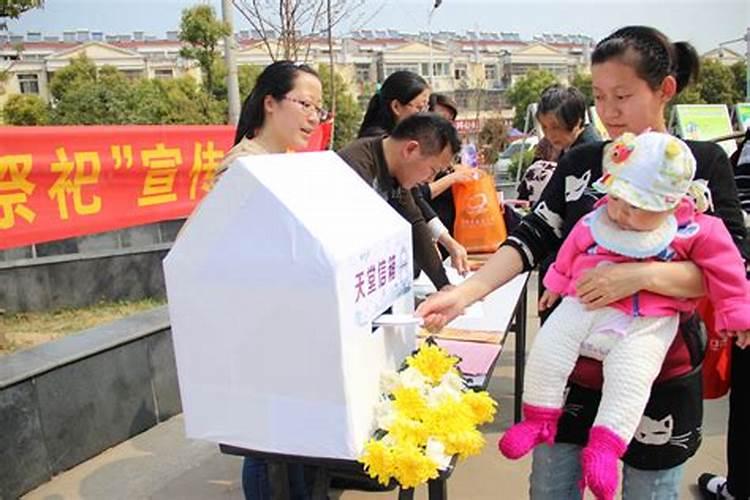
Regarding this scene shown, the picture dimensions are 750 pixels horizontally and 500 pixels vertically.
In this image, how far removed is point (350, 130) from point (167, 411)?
17.8m

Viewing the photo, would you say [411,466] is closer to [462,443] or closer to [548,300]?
[462,443]

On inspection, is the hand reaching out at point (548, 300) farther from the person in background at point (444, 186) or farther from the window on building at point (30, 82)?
the window on building at point (30, 82)

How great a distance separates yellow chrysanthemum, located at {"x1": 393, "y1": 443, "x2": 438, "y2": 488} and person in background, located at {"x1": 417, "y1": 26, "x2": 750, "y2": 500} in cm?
34

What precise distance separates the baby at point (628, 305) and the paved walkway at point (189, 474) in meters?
1.26

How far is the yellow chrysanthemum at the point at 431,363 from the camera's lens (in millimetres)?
1059

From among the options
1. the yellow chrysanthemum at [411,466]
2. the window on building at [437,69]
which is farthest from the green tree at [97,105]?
the window on building at [437,69]

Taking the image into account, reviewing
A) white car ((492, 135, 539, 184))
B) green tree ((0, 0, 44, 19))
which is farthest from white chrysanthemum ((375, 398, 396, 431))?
white car ((492, 135, 539, 184))

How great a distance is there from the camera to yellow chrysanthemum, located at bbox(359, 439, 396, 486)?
91 centimetres

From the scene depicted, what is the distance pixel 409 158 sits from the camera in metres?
1.79

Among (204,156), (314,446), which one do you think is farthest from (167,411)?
(204,156)

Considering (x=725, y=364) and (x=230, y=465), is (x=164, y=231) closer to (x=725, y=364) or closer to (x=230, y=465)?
(x=230, y=465)

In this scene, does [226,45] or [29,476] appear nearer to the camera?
[29,476]

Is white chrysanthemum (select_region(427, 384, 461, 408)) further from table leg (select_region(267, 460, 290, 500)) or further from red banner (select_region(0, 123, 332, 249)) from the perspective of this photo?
red banner (select_region(0, 123, 332, 249))

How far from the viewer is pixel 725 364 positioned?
59.0 inches
